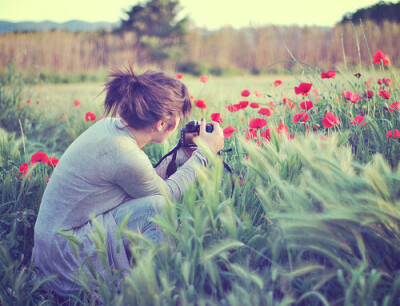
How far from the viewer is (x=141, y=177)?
4.68 feet

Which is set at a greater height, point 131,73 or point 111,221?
point 131,73

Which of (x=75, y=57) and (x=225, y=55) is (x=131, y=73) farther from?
(x=225, y=55)

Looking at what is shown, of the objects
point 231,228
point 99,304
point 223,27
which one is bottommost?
point 99,304

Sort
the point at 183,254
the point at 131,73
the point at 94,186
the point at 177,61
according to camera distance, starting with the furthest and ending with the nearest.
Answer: the point at 177,61, the point at 131,73, the point at 94,186, the point at 183,254

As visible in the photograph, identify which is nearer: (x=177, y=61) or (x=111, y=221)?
(x=111, y=221)

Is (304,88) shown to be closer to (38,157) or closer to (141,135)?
(141,135)

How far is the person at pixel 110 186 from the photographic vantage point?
4.63ft

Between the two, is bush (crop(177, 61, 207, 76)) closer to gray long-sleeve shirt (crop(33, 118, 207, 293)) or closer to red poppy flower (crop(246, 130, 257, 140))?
red poppy flower (crop(246, 130, 257, 140))

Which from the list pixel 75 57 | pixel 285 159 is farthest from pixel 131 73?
pixel 75 57

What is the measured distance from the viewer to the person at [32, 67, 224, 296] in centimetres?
141

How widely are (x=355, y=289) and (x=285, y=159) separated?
1.77ft

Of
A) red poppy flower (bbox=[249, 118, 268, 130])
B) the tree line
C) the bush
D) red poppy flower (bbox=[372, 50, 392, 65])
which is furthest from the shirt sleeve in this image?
the bush

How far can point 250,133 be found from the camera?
1.83 m

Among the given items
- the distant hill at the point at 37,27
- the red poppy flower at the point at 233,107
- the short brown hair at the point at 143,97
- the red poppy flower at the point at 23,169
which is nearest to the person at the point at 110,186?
the short brown hair at the point at 143,97
